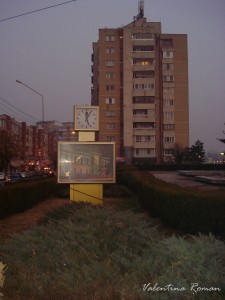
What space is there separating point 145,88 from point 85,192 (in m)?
61.5

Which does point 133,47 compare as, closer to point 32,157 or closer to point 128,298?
point 32,157

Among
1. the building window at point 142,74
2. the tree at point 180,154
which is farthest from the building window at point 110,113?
the tree at point 180,154

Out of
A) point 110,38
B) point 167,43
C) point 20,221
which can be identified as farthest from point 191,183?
point 167,43

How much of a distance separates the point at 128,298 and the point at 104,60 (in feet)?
245

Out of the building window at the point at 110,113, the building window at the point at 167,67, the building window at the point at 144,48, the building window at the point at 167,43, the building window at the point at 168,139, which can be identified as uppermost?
the building window at the point at 167,43

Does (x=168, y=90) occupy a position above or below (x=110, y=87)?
below

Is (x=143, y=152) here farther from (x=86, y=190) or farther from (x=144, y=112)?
(x=86, y=190)

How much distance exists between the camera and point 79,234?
585 cm

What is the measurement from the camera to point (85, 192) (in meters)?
15.5

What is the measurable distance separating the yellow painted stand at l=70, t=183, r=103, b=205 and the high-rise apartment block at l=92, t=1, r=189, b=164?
58.6 metres

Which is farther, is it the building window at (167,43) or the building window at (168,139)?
the building window at (167,43)

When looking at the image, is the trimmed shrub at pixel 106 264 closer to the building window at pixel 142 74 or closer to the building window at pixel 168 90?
the building window at pixel 142 74

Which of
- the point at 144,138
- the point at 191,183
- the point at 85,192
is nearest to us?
the point at 85,192

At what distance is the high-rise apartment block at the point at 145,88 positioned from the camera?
2931 inches
